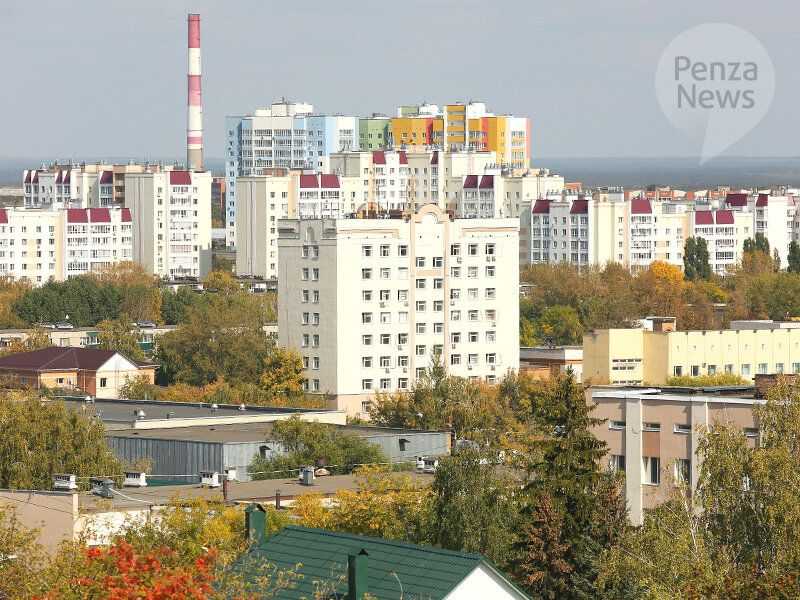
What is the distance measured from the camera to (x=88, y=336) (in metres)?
89.9

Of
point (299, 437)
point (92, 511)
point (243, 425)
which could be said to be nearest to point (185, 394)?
point (243, 425)

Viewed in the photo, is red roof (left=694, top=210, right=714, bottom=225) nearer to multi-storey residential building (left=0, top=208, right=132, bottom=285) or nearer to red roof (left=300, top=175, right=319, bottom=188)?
red roof (left=300, top=175, right=319, bottom=188)

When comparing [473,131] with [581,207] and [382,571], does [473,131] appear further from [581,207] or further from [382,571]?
[382,571]

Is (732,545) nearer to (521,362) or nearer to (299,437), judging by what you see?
(299,437)

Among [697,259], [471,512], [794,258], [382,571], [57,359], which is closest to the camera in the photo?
[382,571]

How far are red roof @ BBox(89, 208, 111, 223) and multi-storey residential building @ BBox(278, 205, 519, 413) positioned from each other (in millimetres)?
54725

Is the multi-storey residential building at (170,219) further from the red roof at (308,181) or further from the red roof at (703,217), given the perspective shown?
the red roof at (703,217)

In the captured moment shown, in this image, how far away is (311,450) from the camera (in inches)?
1455

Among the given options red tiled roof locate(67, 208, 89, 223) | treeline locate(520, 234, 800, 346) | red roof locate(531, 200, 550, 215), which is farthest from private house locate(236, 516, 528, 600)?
red roof locate(531, 200, 550, 215)

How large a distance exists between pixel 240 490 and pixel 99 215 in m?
93.8

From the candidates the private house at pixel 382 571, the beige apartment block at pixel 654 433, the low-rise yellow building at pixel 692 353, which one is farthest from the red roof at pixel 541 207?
the private house at pixel 382 571

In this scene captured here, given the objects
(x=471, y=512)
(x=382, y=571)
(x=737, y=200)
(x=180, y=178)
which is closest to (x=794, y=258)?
(x=737, y=200)

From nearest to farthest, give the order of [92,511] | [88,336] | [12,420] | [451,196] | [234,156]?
[92,511] < [12,420] < [88,336] < [451,196] < [234,156]

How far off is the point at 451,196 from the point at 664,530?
391 ft
